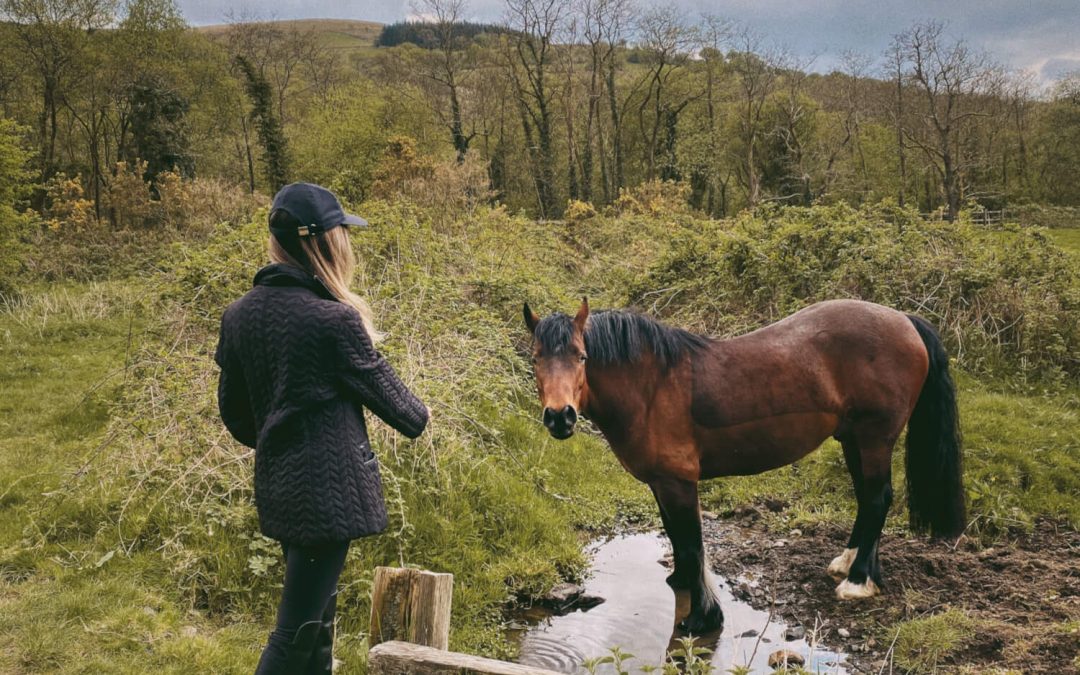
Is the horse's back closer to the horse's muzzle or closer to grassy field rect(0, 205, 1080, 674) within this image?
the horse's muzzle

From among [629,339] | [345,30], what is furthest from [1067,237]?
[345,30]

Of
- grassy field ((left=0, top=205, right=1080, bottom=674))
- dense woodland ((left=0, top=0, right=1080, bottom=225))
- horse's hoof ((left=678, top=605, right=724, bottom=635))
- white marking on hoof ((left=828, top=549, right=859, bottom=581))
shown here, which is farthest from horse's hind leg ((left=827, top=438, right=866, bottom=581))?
dense woodland ((left=0, top=0, right=1080, bottom=225))

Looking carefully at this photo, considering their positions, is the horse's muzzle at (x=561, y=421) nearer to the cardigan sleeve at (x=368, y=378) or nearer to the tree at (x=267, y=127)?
the cardigan sleeve at (x=368, y=378)

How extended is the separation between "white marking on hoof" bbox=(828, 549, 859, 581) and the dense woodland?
22698 mm

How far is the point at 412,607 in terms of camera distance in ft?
9.76

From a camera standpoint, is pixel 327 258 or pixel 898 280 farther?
pixel 898 280

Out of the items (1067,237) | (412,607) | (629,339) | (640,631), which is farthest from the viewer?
(1067,237)

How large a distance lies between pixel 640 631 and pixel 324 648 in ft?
7.86

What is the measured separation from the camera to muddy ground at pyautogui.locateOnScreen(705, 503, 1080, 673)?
144 inches

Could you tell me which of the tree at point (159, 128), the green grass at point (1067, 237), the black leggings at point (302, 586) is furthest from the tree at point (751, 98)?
the black leggings at point (302, 586)

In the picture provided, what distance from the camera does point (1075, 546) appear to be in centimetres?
503

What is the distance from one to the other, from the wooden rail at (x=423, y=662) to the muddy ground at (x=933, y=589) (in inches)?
69.7

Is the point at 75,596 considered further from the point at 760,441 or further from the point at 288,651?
the point at 760,441

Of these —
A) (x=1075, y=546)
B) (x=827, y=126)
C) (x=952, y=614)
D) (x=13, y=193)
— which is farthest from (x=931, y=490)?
(x=827, y=126)
